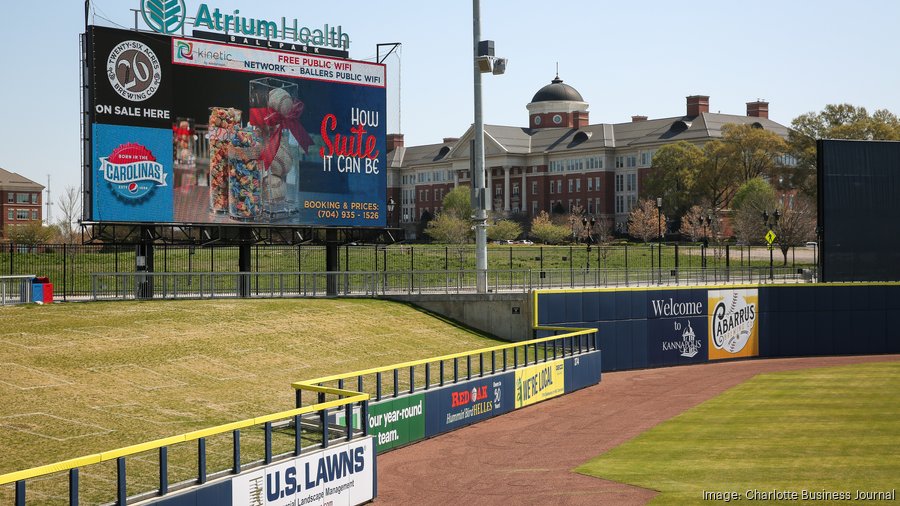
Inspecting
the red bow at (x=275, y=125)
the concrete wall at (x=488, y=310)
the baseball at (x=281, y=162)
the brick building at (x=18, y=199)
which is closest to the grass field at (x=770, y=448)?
the concrete wall at (x=488, y=310)

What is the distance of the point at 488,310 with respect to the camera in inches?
1566

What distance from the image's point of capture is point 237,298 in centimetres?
3591

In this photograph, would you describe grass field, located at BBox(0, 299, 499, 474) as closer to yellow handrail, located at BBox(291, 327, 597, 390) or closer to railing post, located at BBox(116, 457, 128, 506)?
yellow handrail, located at BBox(291, 327, 597, 390)

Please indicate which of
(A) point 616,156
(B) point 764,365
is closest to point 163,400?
(B) point 764,365

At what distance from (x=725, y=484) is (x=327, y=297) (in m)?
21.0

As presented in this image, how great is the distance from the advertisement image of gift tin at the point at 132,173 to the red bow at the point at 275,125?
3.16 m

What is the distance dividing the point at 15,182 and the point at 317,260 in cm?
6408

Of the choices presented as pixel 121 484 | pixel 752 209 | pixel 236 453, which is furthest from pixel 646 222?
pixel 121 484

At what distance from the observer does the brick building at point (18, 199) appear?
109688 mm

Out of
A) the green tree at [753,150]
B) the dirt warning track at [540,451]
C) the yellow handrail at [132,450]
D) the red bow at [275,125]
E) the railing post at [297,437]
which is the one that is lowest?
the dirt warning track at [540,451]

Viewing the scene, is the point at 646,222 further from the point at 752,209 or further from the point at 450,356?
the point at 450,356

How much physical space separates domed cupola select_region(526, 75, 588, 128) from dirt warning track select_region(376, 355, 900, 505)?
343ft

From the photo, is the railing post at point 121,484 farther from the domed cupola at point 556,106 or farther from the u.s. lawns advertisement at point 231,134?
the domed cupola at point 556,106

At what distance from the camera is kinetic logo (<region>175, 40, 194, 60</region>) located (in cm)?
3359
